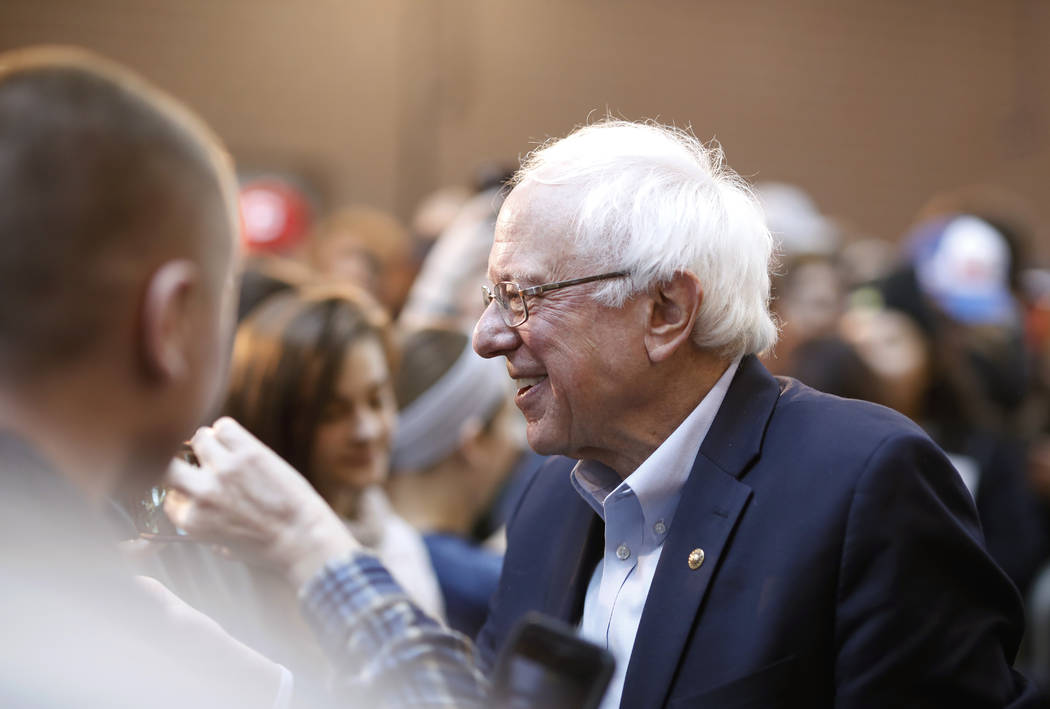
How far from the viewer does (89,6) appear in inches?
355

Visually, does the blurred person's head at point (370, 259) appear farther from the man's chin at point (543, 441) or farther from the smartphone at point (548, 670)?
the smartphone at point (548, 670)

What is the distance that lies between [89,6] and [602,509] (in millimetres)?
8804

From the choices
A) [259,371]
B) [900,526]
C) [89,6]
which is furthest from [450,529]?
[89,6]

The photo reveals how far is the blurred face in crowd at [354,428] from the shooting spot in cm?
248

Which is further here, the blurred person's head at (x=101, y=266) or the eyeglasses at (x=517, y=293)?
the eyeglasses at (x=517, y=293)

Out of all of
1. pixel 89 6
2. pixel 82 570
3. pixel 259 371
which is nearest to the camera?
pixel 82 570

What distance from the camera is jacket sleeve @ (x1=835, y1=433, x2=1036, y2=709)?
4.66 ft

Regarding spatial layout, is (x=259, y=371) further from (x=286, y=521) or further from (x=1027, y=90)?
(x=1027, y=90)

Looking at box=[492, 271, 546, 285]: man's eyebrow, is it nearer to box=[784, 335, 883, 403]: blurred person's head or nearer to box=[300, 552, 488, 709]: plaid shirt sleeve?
box=[300, 552, 488, 709]: plaid shirt sleeve

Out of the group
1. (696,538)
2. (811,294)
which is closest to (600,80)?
(811,294)

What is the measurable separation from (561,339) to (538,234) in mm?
172

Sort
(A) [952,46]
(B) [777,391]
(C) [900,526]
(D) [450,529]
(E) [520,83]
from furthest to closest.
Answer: (A) [952,46] < (E) [520,83] < (D) [450,529] < (B) [777,391] < (C) [900,526]

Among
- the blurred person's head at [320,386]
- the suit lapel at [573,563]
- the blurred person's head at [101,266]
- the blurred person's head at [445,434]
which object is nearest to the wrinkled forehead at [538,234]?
the suit lapel at [573,563]

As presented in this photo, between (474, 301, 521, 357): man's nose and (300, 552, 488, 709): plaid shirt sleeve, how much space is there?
432 mm
